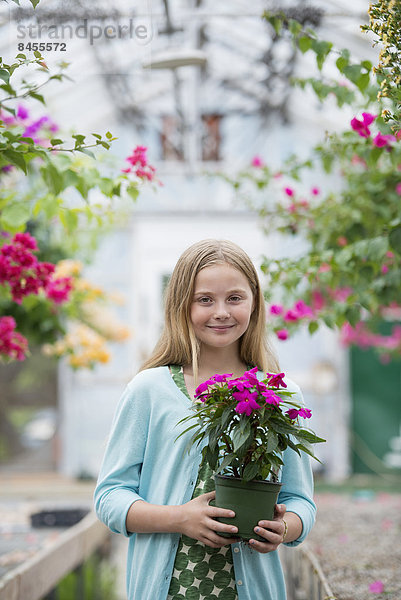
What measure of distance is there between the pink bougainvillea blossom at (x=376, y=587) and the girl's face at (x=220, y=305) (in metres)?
1.46

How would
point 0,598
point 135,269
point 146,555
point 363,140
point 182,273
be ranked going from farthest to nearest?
point 135,269, point 363,140, point 0,598, point 182,273, point 146,555

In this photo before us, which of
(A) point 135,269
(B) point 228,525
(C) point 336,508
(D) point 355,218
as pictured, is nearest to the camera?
(B) point 228,525

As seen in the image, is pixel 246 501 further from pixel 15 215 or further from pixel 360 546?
pixel 360 546

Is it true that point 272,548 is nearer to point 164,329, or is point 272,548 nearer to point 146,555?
point 146,555

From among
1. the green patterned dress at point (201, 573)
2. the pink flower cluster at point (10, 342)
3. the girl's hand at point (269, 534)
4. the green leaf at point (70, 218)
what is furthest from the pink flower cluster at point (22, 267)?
the girl's hand at point (269, 534)

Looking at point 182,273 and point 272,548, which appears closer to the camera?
point 272,548

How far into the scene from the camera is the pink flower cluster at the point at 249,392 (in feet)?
4.19

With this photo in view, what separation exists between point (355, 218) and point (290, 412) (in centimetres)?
201

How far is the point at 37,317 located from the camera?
3420 mm

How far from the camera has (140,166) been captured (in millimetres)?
2248

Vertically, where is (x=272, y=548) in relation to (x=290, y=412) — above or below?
below

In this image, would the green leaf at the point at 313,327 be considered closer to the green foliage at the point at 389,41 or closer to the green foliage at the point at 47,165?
the green foliage at the point at 47,165

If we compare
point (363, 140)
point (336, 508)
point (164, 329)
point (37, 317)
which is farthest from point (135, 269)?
point (164, 329)

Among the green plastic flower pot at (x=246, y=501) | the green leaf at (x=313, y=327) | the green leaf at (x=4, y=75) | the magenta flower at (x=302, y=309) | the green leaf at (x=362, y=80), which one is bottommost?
the green plastic flower pot at (x=246, y=501)
